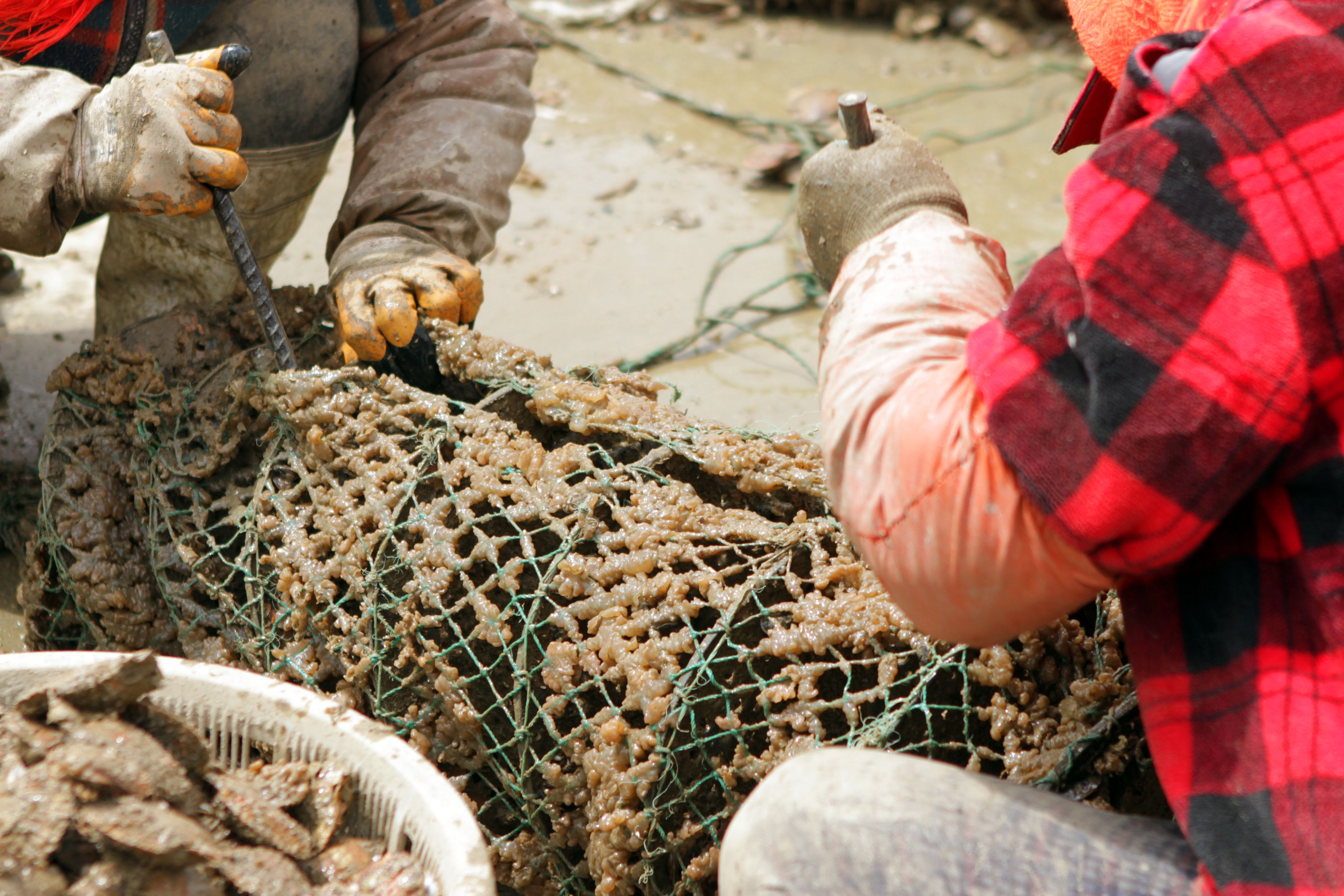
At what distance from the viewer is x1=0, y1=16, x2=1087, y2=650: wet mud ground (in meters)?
3.66

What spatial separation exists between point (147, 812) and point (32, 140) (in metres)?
1.45

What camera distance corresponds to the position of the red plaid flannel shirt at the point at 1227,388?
2.84ft

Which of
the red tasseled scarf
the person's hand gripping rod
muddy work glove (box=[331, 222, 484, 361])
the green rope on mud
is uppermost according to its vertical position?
the red tasseled scarf

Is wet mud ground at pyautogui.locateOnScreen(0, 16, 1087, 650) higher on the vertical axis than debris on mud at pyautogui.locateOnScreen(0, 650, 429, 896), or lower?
lower

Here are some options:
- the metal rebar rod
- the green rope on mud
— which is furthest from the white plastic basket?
the green rope on mud

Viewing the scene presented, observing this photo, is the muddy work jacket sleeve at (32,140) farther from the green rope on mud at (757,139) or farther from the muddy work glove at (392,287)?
the green rope on mud at (757,139)

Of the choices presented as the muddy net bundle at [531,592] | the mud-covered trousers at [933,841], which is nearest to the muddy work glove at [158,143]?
the muddy net bundle at [531,592]

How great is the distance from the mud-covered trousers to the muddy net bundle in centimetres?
21

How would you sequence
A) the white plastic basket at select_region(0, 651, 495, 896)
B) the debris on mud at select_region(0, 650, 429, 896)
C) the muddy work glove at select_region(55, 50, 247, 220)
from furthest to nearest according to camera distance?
the muddy work glove at select_region(55, 50, 247, 220), the white plastic basket at select_region(0, 651, 495, 896), the debris on mud at select_region(0, 650, 429, 896)

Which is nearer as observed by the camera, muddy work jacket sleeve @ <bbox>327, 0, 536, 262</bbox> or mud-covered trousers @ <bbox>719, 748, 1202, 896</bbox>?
mud-covered trousers @ <bbox>719, 748, 1202, 896</bbox>

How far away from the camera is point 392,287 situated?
2121mm

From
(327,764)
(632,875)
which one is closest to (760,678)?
(632,875)

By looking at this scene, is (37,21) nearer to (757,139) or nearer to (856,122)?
(856,122)

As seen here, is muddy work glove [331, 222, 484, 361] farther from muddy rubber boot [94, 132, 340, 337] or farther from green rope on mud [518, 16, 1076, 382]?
green rope on mud [518, 16, 1076, 382]
